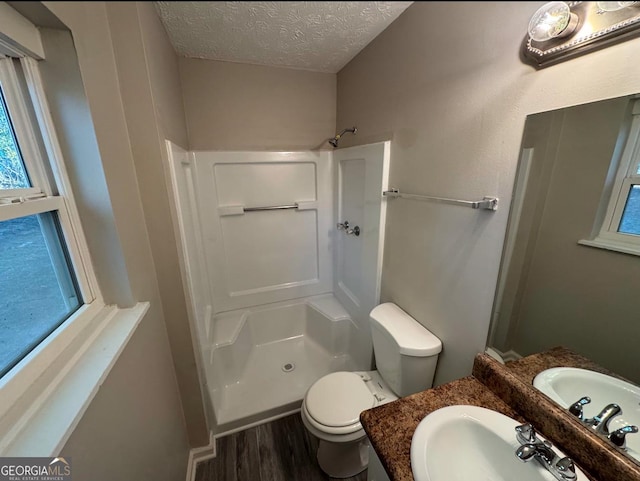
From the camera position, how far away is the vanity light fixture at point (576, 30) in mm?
575

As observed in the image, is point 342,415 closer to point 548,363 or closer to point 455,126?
point 548,363

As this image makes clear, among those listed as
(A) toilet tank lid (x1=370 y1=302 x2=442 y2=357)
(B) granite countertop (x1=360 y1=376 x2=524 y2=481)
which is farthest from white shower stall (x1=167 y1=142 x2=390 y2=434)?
(B) granite countertop (x1=360 y1=376 x2=524 y2=481)

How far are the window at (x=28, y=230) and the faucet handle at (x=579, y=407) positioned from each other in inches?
56.0

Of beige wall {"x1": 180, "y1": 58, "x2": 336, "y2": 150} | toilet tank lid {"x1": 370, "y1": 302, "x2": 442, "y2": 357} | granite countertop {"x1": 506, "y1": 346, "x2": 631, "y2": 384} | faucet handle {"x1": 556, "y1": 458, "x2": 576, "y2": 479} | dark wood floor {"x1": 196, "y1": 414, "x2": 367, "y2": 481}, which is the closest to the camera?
faucet handle {"x1": 556, "y1": 458, "x2": 576, "y2": 479}

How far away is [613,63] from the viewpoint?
24.0 inches

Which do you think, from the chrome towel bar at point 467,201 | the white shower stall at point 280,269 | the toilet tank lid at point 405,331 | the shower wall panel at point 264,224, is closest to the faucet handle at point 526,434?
the toilet tank lid at point 405,331

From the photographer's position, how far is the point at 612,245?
65cm

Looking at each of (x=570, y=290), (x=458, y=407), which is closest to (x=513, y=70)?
(x=570, y=290)

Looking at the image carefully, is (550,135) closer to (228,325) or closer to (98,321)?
(98,321)

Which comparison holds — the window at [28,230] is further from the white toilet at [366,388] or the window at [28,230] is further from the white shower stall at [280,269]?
the white toilet at [366,388]

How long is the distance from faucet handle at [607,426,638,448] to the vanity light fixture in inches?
36.2

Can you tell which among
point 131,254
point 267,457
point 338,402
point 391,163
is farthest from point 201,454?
point 391,163

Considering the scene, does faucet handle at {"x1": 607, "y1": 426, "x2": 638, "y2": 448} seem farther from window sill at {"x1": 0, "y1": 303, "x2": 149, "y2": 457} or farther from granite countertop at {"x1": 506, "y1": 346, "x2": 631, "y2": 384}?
window sill at {"x1": 0, "y1": 303, "x2": 149, "y2": 457}

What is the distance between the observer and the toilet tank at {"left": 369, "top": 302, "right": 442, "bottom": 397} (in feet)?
3.83
